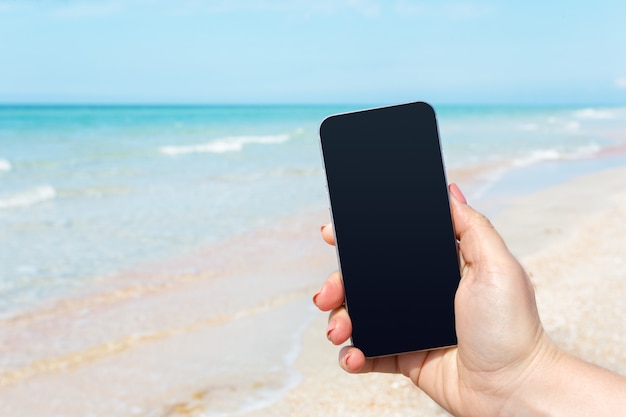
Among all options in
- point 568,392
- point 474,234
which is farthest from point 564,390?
point 474,234

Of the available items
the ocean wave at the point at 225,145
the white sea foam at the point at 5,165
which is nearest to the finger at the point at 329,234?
the white sea foam at the point at 5,165

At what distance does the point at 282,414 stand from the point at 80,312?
8.42ft

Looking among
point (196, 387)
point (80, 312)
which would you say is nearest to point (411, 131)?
point (196, 387)

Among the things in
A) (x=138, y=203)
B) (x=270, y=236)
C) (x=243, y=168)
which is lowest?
(x=243, y=168)

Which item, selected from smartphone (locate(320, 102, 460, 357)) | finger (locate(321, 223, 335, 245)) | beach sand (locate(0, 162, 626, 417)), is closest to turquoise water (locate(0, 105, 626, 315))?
beach sand (locate(0, 162, 626, 417))

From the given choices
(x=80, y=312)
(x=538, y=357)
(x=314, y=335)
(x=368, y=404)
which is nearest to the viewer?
(x=538, y=357)

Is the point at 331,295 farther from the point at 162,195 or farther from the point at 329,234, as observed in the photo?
the point at 162,195

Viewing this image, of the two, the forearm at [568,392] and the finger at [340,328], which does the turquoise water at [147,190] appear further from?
the forearm at [568,392]

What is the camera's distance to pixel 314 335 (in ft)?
15.5

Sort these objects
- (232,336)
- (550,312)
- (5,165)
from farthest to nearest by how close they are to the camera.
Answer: (5,165)
(232,336)
(550,312)

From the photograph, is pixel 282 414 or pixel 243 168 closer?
pixel 282 414

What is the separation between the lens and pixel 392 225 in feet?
7.54

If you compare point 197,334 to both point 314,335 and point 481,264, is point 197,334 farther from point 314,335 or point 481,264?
point 481,264

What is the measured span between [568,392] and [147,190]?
1084 centimetres
